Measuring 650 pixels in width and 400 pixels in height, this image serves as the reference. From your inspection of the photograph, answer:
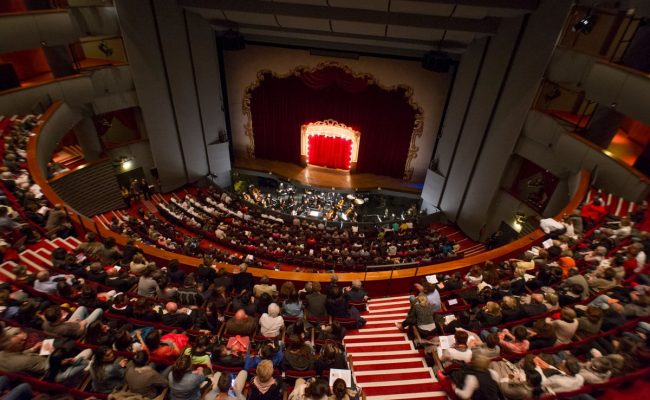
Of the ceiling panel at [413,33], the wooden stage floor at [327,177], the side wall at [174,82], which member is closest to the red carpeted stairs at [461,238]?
the wooden stage floor at [327,177]

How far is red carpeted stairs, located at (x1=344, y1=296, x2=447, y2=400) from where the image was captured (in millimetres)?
4703

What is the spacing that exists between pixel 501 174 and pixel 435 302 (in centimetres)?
867

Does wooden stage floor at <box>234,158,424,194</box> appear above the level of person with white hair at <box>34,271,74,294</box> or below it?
below

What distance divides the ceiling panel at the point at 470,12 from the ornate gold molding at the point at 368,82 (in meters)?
4.59

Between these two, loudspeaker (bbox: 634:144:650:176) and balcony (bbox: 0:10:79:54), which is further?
balcony (bbox: 0:10:79:54)

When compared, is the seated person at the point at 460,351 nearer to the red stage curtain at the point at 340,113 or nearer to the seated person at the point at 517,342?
the seated person at the point at 517,342

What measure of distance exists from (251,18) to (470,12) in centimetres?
740

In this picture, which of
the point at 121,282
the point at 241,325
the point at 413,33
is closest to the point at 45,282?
the point at 121,282

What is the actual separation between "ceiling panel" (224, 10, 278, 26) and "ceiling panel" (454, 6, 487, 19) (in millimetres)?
6025

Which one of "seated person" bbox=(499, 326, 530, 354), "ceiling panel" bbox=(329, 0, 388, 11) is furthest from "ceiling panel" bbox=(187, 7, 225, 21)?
"seated person" bbox=(499, 326, 530, 354)

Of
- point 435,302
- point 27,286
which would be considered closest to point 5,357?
point 27,286

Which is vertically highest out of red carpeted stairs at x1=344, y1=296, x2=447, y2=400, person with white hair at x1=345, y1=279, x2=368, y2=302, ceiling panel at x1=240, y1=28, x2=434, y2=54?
ceiling panel at x1=240, y1=28, x2=434, y2=54

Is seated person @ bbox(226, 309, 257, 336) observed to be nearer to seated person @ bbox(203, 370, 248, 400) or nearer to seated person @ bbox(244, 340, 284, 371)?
seated person @ bbox(244, 340, 284, 371)

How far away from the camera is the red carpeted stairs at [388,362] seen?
15.4 feet
